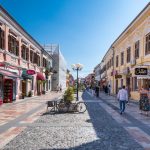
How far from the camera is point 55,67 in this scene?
190ft

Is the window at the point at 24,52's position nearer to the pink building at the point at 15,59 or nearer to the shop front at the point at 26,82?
the pink building at the point at 15,59

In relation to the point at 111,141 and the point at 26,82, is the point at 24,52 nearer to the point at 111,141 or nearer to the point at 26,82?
the point at 26,82

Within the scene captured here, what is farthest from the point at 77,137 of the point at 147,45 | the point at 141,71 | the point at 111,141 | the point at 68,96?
the point at 147,45

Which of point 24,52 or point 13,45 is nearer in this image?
point 13,45

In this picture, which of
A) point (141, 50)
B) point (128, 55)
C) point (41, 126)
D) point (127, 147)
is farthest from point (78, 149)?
point (128, 55)

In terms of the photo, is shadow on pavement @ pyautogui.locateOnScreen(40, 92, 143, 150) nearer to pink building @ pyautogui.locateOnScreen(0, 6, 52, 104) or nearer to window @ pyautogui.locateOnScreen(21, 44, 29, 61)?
pink building @ pyautogui.locateOnScreen(0, 6, 52, 104)

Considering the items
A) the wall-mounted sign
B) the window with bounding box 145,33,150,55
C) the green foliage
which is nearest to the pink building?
the green foliage

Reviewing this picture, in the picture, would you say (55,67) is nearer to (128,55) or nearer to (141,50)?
(128,55)

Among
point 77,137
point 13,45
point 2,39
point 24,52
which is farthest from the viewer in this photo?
point 24,52

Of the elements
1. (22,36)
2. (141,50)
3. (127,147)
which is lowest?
(127,147)

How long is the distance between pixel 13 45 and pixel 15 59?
130 cm

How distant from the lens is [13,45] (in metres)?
23.9

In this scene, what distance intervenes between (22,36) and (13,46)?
350 centimetres

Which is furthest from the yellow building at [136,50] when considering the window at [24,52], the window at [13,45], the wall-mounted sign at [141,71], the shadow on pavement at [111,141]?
the window at [24,52]
